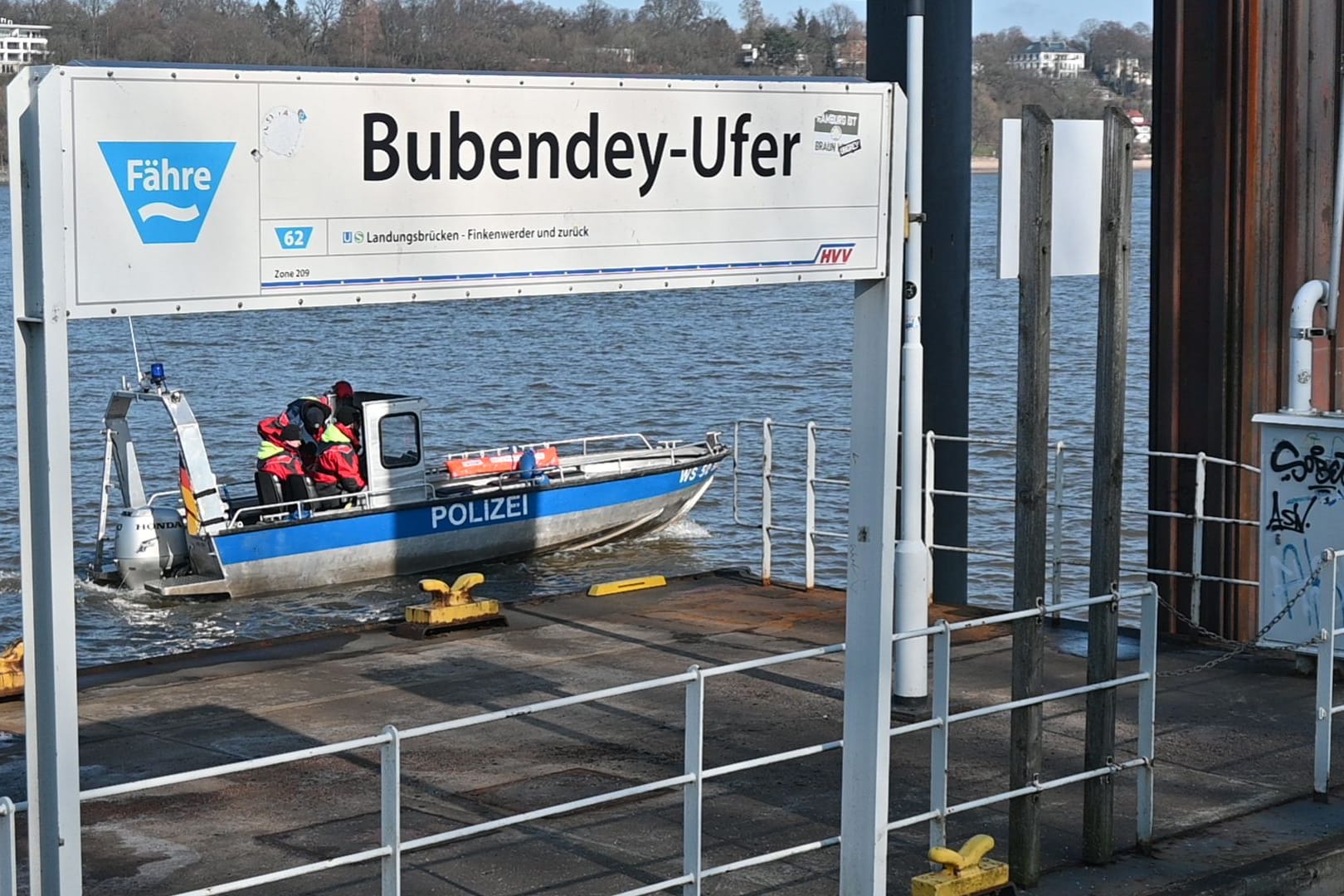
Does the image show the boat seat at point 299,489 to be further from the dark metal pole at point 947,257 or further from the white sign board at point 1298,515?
the white sign board at point 1298,515

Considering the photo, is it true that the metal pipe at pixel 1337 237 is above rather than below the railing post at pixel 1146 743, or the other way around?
above

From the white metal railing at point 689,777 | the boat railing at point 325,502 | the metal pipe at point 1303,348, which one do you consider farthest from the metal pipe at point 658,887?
the boat railing at point 325,502

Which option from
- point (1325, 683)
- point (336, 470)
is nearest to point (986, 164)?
point (336, 470)

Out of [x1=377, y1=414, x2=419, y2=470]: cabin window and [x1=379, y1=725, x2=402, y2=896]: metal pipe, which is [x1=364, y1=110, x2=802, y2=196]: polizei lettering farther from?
[x1=377, y1=414, x2=419, y2=470]: cabin window

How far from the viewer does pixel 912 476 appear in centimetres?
982

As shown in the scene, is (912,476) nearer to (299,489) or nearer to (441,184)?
(441,184)

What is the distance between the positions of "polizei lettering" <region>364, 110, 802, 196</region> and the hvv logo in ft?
1.62

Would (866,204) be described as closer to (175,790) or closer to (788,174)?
(788,174)

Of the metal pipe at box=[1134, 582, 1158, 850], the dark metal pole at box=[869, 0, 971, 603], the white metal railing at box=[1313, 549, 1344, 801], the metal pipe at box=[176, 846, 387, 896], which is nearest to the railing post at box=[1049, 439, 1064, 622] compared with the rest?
the dark metal pole at box=[869, 0, 971, 603]

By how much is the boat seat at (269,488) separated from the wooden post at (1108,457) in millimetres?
16599

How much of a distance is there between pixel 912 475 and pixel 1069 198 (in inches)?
108

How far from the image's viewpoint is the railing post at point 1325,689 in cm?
823

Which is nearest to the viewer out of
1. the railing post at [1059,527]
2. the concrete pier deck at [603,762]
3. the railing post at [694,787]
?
the railing post at [694,787]

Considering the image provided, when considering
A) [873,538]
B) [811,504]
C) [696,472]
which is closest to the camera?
[873,538]
